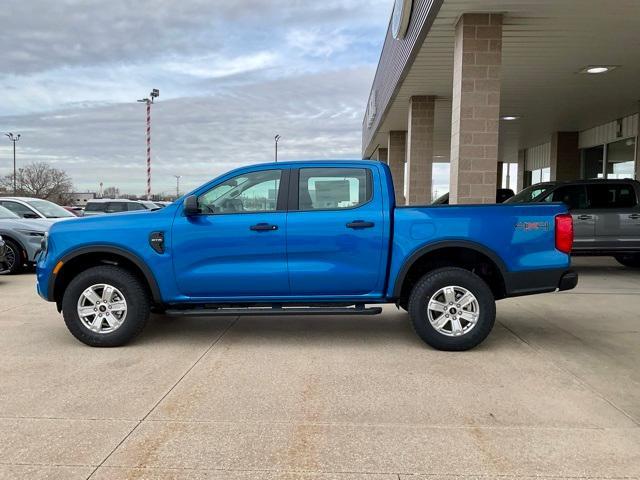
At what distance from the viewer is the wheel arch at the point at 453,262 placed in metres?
5.47

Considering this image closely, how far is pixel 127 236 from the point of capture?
220 inches

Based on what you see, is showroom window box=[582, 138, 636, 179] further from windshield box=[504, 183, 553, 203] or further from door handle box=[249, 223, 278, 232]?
door handle box=[249, 223, 278, 232]

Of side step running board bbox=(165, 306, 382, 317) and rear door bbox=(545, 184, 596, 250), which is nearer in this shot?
side step running board bbox=(165, 306, 382, 317)

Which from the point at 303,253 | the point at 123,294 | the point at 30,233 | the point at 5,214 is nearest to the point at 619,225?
the point at 303,253

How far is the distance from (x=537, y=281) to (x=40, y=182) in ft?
231

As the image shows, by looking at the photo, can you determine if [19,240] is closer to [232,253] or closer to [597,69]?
[232,253]

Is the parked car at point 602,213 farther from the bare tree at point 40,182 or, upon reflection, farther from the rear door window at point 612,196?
the bare tree at point 40,182

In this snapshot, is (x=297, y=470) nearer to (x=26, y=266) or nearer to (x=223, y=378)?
(x=223, y=378)

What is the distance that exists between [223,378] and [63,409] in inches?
49.8

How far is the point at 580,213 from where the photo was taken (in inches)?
418

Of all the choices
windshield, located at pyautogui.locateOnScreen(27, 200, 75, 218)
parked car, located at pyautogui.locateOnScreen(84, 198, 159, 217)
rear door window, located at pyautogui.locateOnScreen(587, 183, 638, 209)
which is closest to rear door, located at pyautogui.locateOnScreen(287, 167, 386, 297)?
rear door window, located at pyautogui.locateOnScreen(587, 183, 638, 209)

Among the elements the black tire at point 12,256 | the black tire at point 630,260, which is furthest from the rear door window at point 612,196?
the black tire at point 12,256

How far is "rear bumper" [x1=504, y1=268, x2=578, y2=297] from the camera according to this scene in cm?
553

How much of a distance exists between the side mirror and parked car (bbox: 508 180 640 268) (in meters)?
7.27
